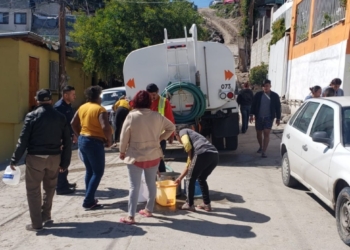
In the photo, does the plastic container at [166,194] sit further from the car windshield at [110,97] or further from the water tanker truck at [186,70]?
the car windshield at [110,97]

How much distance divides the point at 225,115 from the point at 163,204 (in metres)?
4.17

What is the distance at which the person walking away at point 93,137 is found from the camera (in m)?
6.51

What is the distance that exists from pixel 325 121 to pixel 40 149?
383 centimetres

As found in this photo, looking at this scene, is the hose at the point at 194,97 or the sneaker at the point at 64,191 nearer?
the sneaker at the point at 64,191

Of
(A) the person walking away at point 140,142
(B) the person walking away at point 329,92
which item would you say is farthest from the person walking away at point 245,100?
(A) the person walking away at point 140,142

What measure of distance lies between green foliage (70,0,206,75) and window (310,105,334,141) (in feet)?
45.6

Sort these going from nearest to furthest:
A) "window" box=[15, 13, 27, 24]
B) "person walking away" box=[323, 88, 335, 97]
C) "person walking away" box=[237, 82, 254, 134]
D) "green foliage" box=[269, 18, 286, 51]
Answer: "person walking away" box=[323, 88, 335, 97], "person walking away" box=[237, 82, 254, 134], "green foliage" box=[269, 18, 286, 51], "window" box=[15, 13, 27, 24]

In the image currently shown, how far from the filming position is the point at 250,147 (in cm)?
1255

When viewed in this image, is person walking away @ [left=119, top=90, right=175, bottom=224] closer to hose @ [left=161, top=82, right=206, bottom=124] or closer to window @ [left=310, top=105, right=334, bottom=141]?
window @ [left=310, top=105, right=334, bottom=141]

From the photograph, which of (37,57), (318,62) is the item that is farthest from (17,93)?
(318,62)

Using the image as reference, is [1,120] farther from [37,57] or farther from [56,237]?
[56,237]

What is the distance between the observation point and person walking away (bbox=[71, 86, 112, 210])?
6.51 m

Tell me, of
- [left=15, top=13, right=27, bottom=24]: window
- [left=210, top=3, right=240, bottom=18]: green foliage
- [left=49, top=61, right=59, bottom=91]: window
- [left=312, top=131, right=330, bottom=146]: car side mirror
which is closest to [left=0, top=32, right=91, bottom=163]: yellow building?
[left=49, top=61, right=59, bottom=91]: window

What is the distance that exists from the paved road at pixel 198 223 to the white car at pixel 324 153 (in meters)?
0.37
